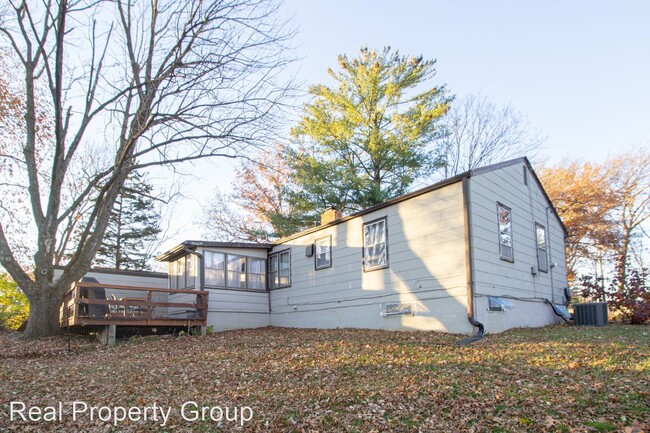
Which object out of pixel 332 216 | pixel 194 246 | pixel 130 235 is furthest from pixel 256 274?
pixel 130 235

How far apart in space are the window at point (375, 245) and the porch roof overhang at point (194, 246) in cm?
476

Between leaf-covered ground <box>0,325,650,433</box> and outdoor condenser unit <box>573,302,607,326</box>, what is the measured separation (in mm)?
2825

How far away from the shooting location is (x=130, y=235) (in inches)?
1104

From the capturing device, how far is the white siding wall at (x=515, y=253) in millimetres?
10211

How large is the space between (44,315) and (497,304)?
11.6 m

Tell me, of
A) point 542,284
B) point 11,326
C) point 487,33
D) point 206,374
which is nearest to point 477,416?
point 206,374

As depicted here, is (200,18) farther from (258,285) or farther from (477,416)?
(477,416)

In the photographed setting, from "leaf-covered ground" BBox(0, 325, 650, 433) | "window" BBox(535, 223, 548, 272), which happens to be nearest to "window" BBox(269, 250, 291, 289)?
"leaf-covered ground" BBox(0, 325, 650, 433)

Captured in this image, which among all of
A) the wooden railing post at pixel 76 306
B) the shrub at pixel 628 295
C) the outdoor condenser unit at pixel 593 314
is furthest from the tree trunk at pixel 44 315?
the shrub at pixel 628 295

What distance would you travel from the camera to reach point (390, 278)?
11703 mm

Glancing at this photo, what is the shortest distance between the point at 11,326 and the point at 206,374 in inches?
642

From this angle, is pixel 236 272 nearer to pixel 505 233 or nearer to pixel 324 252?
pixel 324 252

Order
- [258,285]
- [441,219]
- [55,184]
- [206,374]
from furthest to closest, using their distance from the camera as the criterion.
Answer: [258,285] < [55,184] < [441,219] < [206,374]

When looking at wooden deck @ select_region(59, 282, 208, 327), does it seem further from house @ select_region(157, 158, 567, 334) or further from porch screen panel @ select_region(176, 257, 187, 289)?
porch screen panel @ select_region(176, 257, 187, 289)
